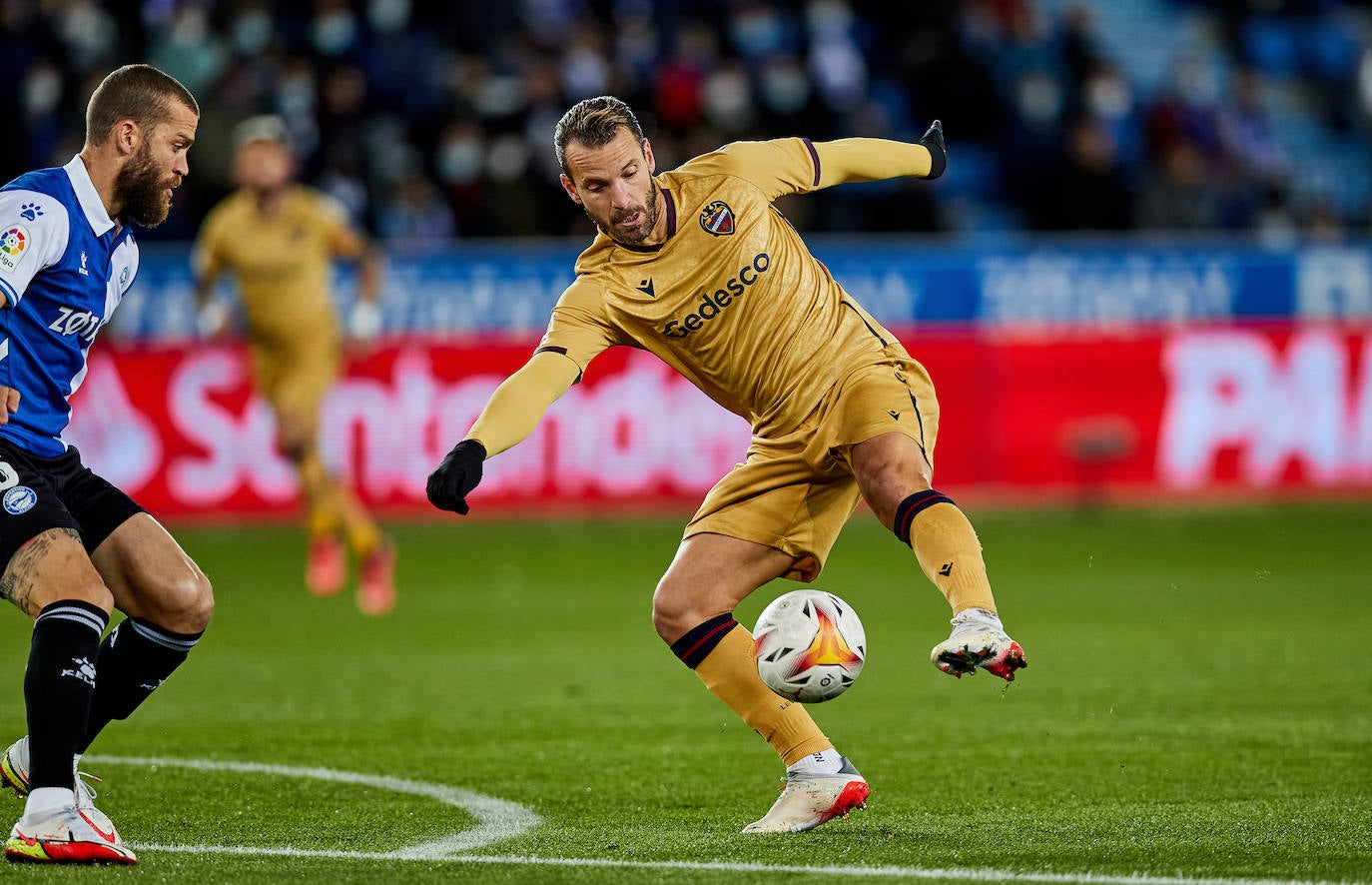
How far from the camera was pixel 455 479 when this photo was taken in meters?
5.30

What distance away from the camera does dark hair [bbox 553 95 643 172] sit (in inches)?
226

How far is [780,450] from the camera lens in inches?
239

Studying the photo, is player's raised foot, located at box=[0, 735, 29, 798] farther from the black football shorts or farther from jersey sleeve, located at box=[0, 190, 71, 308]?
jersey sleeve, located at box=[0, 190, 71, 308]

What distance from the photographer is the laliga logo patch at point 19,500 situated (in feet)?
17.8

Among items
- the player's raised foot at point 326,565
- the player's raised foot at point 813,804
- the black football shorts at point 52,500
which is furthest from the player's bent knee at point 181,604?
the player's raised foot at point 326,565

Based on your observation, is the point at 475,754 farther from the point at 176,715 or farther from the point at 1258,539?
the point at 1258,539

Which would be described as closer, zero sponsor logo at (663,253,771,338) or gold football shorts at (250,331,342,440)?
zero sponsor logo at (663,253,771,338)

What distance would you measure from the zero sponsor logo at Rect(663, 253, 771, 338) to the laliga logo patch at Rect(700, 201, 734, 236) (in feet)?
0.42

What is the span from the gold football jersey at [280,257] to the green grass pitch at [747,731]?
183 centimetres

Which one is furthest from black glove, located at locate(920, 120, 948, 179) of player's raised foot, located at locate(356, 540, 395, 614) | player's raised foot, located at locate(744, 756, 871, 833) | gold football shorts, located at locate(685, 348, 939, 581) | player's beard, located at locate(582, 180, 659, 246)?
player's raised foot, located at locate(356, 540, 395, 614)

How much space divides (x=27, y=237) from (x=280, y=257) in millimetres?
7771

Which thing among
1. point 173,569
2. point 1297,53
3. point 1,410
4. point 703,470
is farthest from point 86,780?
point 1297,53

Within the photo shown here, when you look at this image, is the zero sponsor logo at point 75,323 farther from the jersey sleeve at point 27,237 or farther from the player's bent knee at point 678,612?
the player's bent knee at point 678,612

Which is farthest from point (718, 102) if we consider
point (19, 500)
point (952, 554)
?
point (19, 500)
